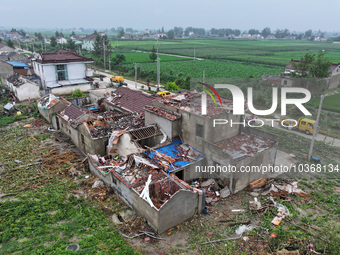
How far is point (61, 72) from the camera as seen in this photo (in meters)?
36.8

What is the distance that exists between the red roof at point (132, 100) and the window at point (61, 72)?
1454 centimetres

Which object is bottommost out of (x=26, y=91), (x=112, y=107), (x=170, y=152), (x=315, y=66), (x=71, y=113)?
(x=170, y=152)

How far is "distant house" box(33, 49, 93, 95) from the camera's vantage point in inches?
1393

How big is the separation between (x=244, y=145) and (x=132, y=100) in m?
12.7

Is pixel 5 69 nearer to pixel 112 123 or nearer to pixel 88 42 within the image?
pixel 112 123

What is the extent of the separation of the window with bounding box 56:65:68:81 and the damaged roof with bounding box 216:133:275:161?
96.0 feet

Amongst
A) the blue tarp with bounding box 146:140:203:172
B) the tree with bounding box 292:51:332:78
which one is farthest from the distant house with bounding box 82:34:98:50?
the blue tarp with bounding box 146:140:203:172

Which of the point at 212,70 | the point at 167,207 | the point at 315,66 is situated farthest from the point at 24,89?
the point at 315,66

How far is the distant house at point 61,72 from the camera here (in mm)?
35375

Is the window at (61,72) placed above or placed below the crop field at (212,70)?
above

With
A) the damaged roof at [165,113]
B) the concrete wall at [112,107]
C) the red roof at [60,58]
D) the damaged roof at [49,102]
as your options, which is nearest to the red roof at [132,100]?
the concrete wall at [112,107]

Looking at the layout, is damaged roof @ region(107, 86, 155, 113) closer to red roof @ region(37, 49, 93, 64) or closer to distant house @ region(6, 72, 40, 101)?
distant house @ region(6, 72, 40, 101)

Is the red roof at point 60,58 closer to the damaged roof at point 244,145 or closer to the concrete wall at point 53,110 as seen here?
the concrete wall at point 53,110

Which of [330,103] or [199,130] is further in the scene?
[330,103]
